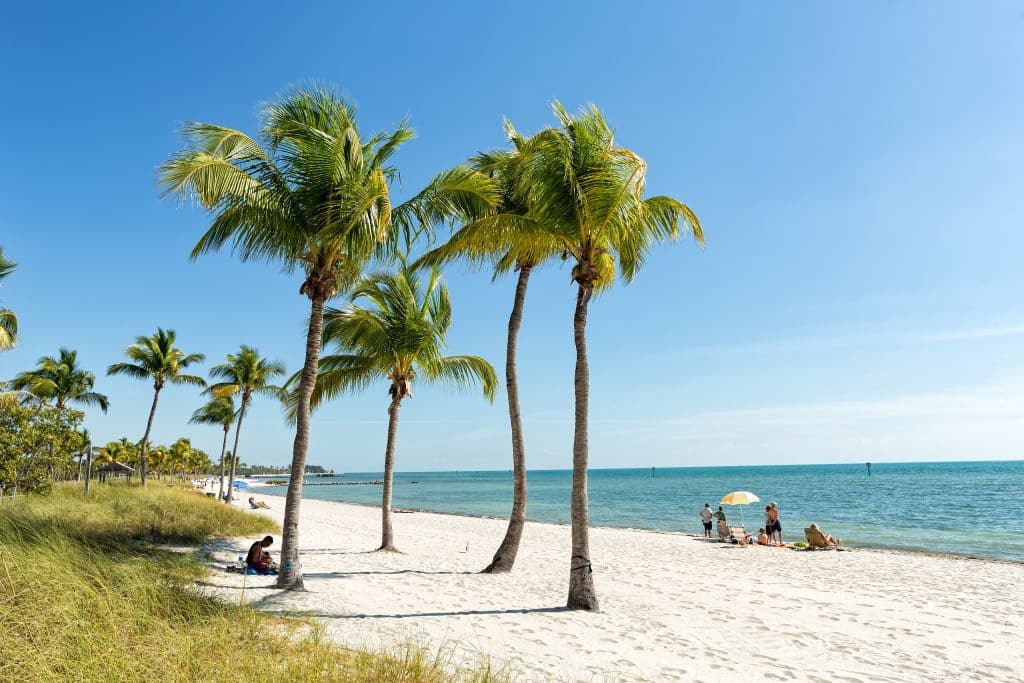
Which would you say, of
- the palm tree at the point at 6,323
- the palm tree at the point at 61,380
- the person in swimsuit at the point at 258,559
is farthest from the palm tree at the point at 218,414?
the person in swimsuit at the point at 258,559

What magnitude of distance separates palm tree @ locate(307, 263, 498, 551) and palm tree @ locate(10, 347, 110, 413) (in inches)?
1169

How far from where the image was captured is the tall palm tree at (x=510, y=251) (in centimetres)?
1046

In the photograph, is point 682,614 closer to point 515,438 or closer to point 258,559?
point 515,438

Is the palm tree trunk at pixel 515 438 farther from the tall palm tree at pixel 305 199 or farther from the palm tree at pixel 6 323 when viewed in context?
the palm tree at pixel 6 323

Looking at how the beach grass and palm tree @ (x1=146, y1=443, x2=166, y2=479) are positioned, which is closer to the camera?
the beach grass

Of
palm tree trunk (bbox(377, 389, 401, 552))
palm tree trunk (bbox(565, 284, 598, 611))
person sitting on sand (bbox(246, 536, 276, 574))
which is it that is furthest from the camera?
palm tree trunk (bbox(377, 389, 401, 552))

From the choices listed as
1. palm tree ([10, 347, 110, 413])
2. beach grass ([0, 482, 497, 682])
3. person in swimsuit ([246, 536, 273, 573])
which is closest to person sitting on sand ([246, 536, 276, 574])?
person in swimsuit ([246, 536, 273, 573])

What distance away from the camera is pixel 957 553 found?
64.1 ft

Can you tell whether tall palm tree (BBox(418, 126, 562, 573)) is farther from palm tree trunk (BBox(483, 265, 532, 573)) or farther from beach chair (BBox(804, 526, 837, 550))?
beach chair (BBox(804, 526, 837, 550))

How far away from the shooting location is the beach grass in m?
4.00

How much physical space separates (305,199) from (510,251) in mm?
3963

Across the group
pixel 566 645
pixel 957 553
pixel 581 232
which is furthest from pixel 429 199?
pixel 957 553

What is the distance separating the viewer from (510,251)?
11.3m

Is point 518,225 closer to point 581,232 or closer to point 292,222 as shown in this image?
point 581,232
